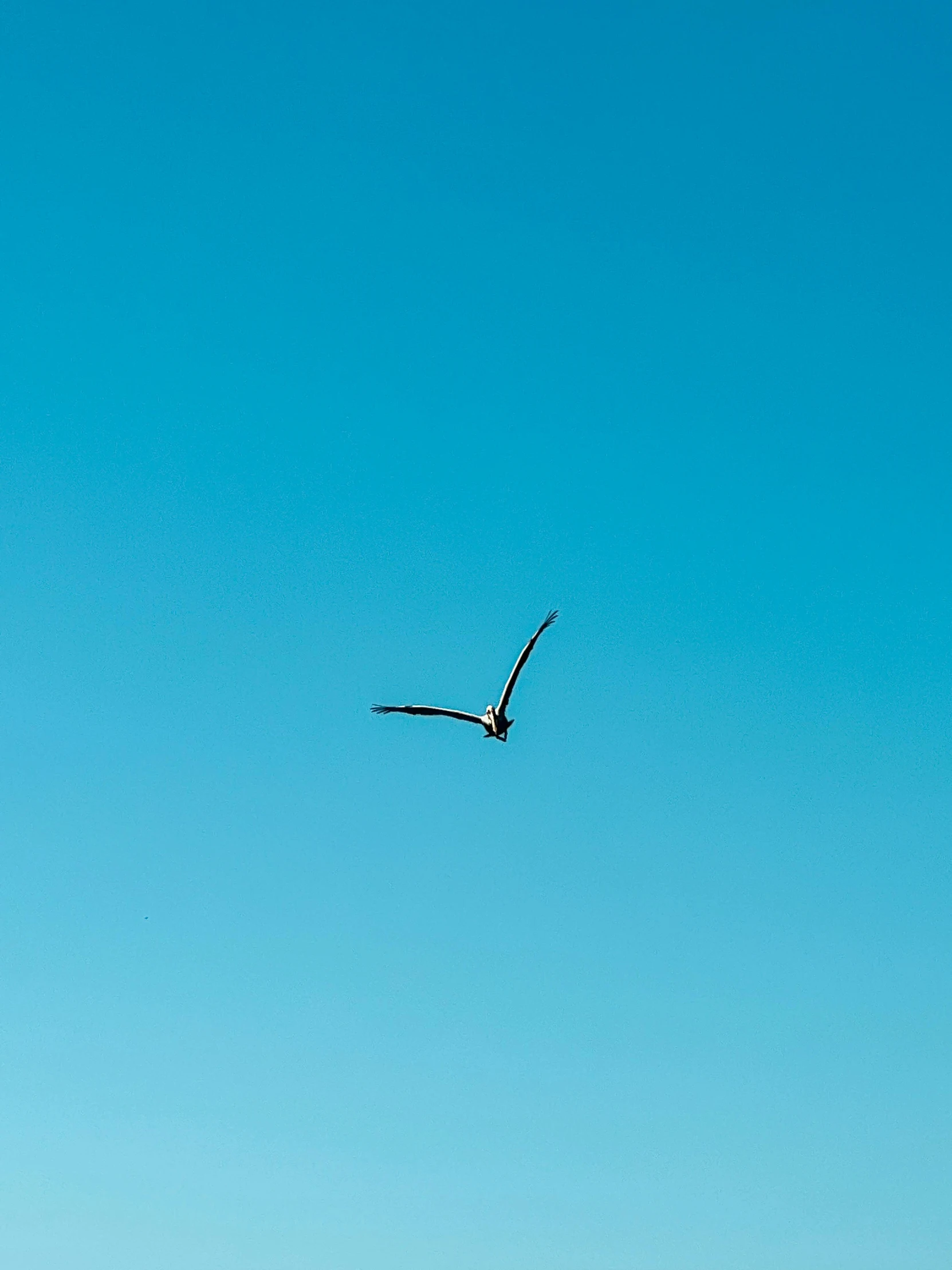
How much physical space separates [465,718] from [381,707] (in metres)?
4.37

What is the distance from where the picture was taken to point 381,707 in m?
65.4

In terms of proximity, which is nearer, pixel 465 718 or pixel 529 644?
pixel 529 644

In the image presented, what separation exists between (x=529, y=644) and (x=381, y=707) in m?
9.40

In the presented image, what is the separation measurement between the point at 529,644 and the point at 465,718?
6298 mm

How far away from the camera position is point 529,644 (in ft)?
198

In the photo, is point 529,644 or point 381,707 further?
point 381,707

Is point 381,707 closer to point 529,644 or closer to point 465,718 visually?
point 465,718

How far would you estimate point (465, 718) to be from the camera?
64438mm

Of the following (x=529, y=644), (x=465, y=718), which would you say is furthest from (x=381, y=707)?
(x=529, y=644)
